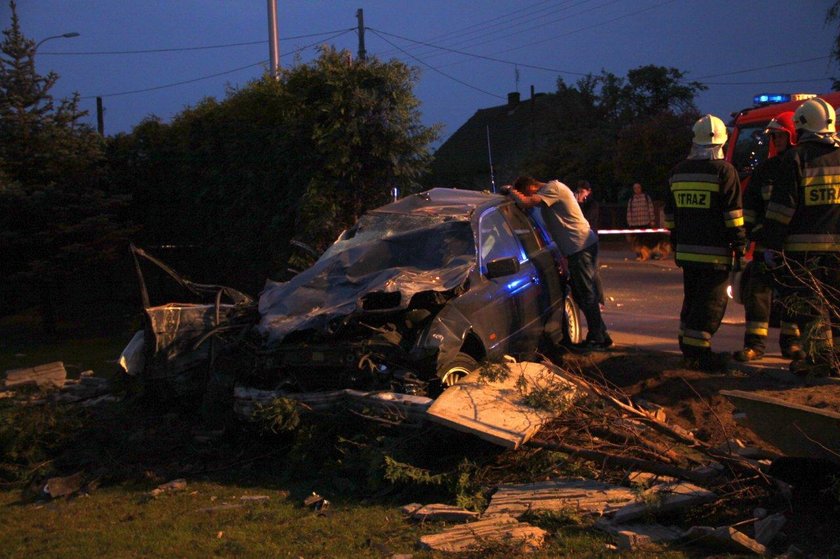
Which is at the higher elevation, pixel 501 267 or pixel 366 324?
pixel 501 267

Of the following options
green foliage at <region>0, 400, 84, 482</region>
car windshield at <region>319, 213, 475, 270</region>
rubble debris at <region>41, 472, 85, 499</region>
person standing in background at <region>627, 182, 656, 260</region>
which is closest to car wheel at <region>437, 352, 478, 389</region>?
car windshield at <region>319, 213, 475, 270</region>

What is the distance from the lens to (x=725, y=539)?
4.48 metres

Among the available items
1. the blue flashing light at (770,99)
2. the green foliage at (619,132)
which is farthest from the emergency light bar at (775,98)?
the green foliage at (619,132)

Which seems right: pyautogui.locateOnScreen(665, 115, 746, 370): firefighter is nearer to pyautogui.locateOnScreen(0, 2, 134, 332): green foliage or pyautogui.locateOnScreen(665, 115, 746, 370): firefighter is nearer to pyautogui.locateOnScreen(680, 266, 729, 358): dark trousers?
pyautogui.locateOnScreen(680, 266, 729, 358): dark trousers

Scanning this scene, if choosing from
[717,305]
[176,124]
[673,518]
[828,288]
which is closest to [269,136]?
[176,124]

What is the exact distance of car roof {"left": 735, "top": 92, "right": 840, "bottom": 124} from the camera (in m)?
11.0

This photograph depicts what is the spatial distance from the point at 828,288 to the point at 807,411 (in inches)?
87.7

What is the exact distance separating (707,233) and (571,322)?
6.64 feet

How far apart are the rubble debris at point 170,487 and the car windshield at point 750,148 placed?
7750 mm

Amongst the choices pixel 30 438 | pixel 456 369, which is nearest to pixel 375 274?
pixel 456 369

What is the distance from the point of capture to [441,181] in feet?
113

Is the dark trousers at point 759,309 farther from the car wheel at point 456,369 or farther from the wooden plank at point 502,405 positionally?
the car wheel at point 456,369

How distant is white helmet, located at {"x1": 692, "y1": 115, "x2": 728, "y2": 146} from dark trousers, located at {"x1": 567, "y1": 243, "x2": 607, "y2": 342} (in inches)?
66.6

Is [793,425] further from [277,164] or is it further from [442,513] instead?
[277,164]
